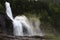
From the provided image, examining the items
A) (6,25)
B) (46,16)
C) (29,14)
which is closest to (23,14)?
(29,14)

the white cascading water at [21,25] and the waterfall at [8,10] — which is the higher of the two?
the waterfall at [8,10]

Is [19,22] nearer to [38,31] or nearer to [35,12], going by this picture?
[38,31]

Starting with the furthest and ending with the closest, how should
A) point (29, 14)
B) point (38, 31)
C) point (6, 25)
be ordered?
point (29, 14) → point (38, 31) → point (6, 25)

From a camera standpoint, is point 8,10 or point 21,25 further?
point 8,10

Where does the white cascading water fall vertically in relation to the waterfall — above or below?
below

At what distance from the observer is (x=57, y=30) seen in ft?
58.3

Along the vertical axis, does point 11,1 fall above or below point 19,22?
above

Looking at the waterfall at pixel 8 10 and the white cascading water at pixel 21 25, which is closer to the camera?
the white cascading water at pixel 21 25

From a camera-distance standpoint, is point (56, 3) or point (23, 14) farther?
point (56, 3)

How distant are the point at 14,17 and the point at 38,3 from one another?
2597 millimetres

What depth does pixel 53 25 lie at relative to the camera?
1803cm

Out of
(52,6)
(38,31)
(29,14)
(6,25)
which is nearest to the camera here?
(6,25)

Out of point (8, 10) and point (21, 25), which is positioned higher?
point (8, 10)

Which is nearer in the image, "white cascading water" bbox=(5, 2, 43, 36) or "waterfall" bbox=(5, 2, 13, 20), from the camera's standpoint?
"white cascading water" bbox=(5, 2, 43, 36)
